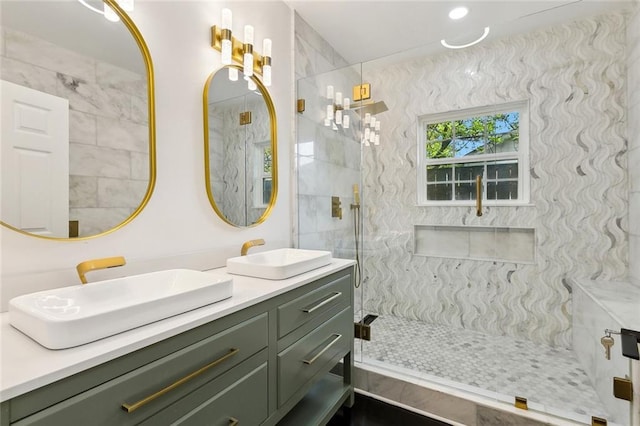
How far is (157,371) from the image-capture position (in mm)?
773

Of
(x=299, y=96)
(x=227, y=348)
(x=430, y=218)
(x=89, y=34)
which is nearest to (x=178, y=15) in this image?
(x=89, y=34)

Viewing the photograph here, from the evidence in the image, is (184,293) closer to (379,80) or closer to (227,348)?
(227,348)

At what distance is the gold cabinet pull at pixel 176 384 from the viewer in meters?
0.70

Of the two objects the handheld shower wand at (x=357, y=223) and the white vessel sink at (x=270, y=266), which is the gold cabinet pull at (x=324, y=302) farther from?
the handheld shower wand at (x=357, y=223)

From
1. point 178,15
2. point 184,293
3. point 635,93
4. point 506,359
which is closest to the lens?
point 184,293

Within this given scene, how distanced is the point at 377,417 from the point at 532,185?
2.10 m

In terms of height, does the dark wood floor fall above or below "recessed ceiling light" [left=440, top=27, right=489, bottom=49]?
below

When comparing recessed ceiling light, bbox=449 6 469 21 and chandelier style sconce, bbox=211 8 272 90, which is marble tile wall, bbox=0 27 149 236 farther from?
recessed ceiling light, bbox=449 6 469 21

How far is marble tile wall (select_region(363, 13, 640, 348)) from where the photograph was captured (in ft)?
7.32

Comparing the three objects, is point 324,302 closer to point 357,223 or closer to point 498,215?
point 357,223

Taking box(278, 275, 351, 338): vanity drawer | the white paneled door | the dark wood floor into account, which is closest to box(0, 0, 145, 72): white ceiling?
the white paneled door

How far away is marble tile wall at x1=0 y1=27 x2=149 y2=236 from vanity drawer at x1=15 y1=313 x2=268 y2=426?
2.15 feet

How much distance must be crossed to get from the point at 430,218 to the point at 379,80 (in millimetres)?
1437

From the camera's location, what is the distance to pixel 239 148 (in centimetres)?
181
